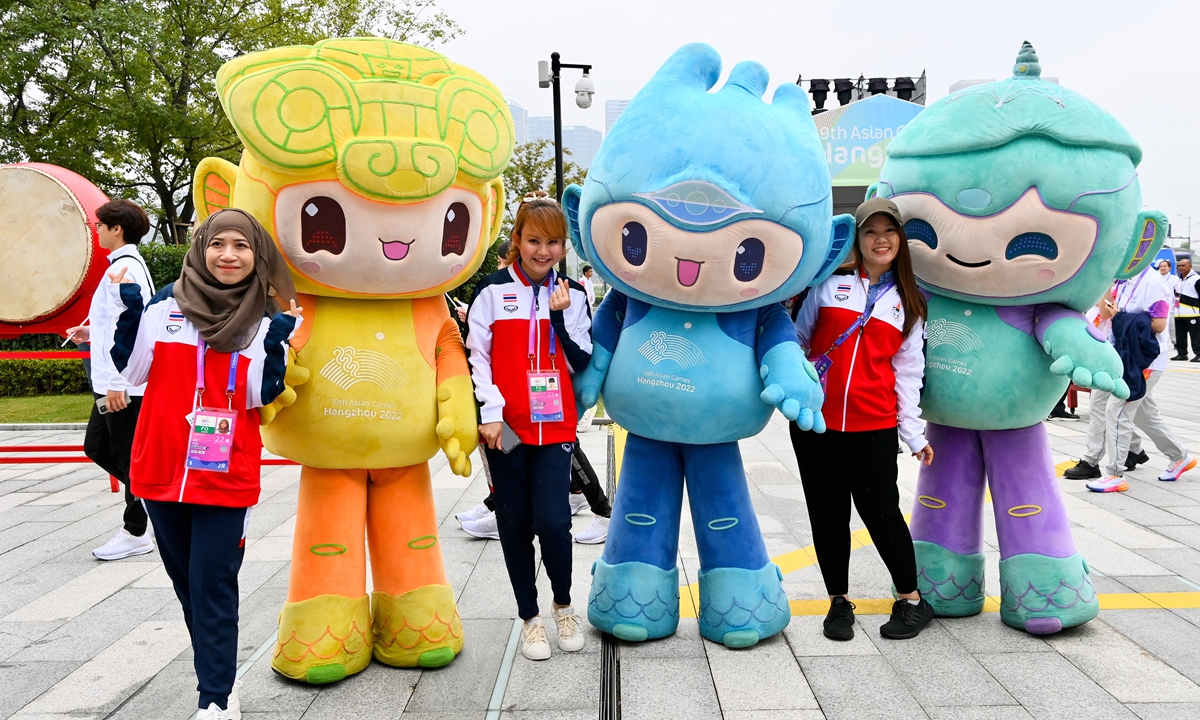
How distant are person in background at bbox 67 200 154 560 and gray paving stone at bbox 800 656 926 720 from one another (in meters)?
3.63

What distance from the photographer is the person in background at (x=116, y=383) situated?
4539 mm

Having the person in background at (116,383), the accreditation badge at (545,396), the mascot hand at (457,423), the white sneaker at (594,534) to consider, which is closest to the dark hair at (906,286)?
the accreditation badge at (545,396)

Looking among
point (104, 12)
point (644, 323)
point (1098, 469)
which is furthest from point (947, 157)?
point (104, 12)

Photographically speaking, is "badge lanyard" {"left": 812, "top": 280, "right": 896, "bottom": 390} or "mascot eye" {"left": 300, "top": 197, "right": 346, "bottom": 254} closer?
"mascot eye" {"left": 300, "top": 197, "right": 346, "bottom": 254}

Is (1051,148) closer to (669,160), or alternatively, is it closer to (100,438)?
(669,160)

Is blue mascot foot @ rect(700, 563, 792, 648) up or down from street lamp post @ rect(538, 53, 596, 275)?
down

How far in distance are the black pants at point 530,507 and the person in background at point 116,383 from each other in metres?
2.22

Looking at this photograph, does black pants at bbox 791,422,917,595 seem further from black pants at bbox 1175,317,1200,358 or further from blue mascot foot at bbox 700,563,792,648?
black pants at bbox 1175,317,1200,358

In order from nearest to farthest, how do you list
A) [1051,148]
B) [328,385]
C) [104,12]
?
[328,385], [1051,148], [104,12]

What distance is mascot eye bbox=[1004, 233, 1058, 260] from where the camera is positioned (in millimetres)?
3537

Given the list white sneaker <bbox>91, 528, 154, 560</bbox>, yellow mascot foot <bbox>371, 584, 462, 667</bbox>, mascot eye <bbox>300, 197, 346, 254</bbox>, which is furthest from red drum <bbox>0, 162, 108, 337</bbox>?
yellow mascot foot <bbox>371, 584, 462, 667</bbox>

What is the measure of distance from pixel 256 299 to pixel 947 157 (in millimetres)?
2907

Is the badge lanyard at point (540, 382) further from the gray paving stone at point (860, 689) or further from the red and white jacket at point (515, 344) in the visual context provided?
the gray paving stone at point (860, 689)

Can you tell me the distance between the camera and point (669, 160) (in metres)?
3.28
